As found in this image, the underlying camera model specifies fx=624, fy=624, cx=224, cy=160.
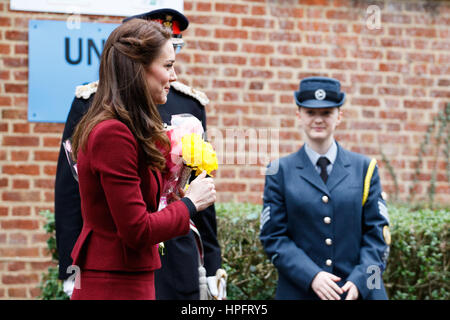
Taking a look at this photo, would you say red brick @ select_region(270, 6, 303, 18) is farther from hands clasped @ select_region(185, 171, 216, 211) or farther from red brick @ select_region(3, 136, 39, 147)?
hands clasped @ select_region(185, 171, 216, 211)

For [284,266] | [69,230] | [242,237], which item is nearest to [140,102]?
[69,230]

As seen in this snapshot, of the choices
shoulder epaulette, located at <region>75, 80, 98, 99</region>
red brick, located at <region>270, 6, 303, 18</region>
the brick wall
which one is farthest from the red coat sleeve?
red brick, located at <region>270, 6, 303, 18</region>

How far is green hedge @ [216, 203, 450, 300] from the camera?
4406 millimetres

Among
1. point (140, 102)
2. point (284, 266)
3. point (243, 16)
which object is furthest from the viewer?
point (243, 16)

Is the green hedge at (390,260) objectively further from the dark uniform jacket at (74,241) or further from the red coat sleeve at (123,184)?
the red coat sleeve at (123,184)

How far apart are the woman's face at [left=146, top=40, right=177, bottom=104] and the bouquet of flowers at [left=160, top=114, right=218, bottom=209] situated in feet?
0.47

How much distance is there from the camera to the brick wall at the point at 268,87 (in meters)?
5.22

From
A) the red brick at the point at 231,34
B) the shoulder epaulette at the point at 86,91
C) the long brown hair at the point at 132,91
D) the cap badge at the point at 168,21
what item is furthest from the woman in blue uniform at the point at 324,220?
the red brick at the point at 231,34

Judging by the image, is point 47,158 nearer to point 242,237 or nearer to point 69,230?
point 242,237

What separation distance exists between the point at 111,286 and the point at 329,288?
1509 mm

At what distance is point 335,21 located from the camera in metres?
5.82

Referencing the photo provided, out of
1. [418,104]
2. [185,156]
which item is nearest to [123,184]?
[185,156]

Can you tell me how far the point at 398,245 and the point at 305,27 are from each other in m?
2.31

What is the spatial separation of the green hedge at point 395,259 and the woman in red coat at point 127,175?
2.26m
